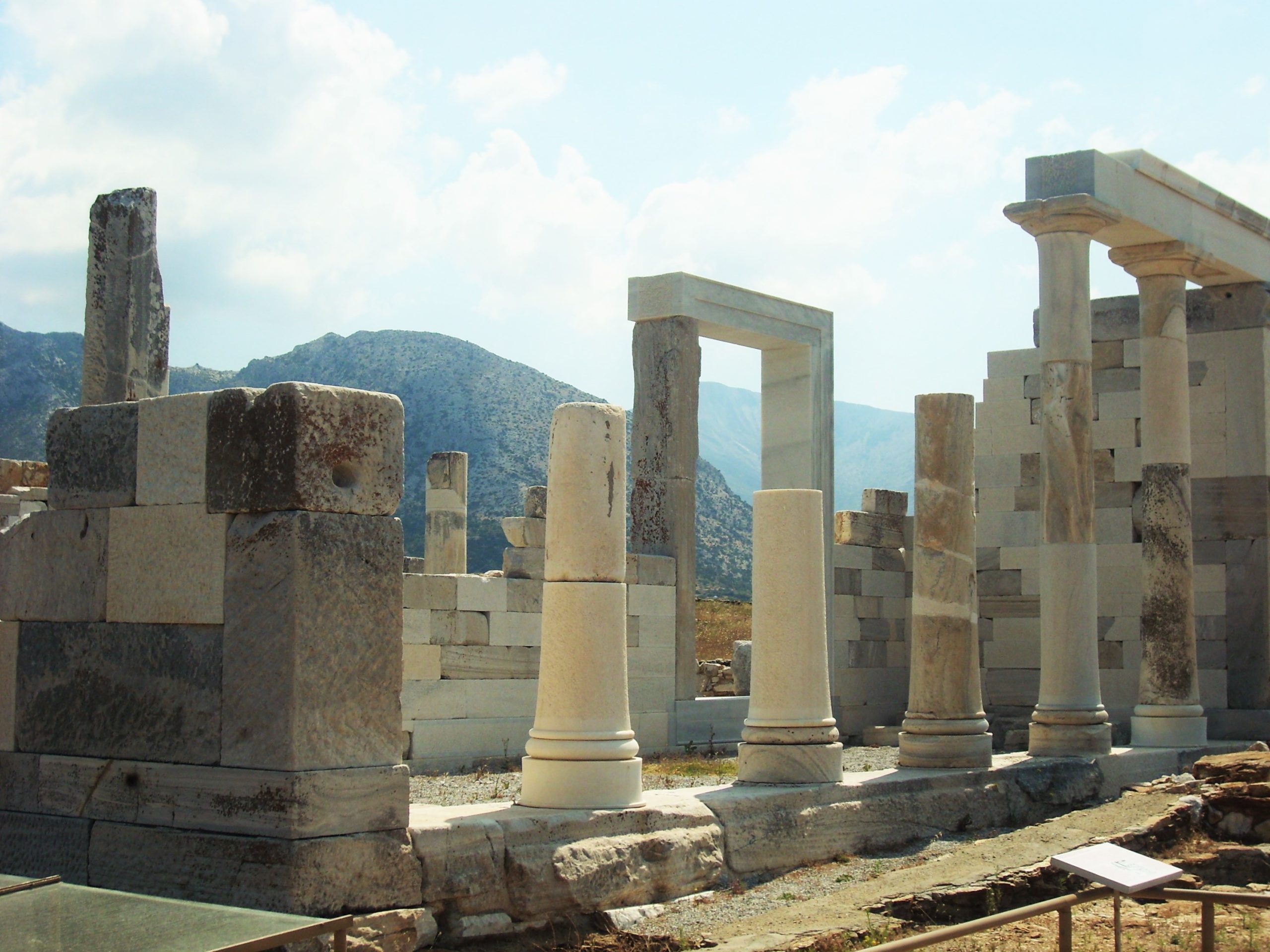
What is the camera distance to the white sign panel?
221 inches

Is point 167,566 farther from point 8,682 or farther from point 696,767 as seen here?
point 696,767

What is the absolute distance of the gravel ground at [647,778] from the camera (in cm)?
1147

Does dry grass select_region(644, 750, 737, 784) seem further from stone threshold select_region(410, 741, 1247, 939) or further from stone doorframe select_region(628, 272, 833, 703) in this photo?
stone threshold select_region(410, 741, 1247, 939)

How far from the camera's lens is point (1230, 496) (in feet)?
52.9

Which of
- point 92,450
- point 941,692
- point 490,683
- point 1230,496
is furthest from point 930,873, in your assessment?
point 1230,496

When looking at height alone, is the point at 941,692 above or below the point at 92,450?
below

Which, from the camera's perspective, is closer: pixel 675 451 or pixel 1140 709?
pixel 1140 709

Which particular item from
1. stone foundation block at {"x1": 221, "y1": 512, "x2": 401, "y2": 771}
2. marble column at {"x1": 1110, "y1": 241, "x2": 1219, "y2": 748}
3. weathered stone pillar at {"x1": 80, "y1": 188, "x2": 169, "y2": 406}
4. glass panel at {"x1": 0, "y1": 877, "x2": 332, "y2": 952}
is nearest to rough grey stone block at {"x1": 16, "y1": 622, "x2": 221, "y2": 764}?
stone foundation block at {"x1": 221, "y1": 512, "x2": 401, "y2": 771}

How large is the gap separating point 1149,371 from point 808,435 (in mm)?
4175

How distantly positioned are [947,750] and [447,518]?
11.9 meters

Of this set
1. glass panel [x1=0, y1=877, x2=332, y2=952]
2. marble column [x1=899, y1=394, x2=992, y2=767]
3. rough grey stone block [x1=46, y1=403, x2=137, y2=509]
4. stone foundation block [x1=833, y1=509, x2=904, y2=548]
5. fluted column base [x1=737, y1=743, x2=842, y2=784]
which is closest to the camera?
glass panel [x1=0, y1=877, x2=332, y2=952]

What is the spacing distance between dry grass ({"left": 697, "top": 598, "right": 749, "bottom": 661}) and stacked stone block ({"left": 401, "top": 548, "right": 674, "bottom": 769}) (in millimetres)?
11889

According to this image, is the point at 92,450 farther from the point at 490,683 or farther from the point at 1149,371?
the point at 1149,371

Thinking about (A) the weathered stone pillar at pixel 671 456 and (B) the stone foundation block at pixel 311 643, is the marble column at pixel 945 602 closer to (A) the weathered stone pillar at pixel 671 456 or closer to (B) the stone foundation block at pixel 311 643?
(A) the weathered stone pillar at pixel 671 456
